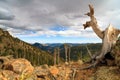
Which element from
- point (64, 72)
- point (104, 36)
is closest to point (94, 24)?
point (104, 36)

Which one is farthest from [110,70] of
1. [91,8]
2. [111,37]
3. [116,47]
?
[91,8]

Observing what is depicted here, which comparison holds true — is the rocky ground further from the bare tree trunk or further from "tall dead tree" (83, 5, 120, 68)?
the bare tree trunk

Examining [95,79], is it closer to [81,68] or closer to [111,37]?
[81,68]

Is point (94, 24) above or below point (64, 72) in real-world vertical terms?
above

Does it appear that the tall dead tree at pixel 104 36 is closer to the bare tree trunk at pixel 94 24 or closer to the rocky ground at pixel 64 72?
the bare tree trunk at pixel 94 24

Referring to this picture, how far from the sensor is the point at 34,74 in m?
22.9

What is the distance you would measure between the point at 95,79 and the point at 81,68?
2.88 metres

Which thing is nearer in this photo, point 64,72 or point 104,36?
point 64,72

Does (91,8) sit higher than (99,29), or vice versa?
(91,8)

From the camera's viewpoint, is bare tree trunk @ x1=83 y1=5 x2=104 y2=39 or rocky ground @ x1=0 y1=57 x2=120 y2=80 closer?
rocky ground @ x1=0 y1=57 x2=120 y2=80

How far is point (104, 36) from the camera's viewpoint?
24.7 meters

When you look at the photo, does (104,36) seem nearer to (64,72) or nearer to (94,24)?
(94,24)

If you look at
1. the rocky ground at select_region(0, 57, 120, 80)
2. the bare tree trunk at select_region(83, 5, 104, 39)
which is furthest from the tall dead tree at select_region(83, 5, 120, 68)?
the rocky ground at select_region(0, 57, 120, 80)

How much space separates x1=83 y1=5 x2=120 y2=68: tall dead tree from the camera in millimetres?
23922
